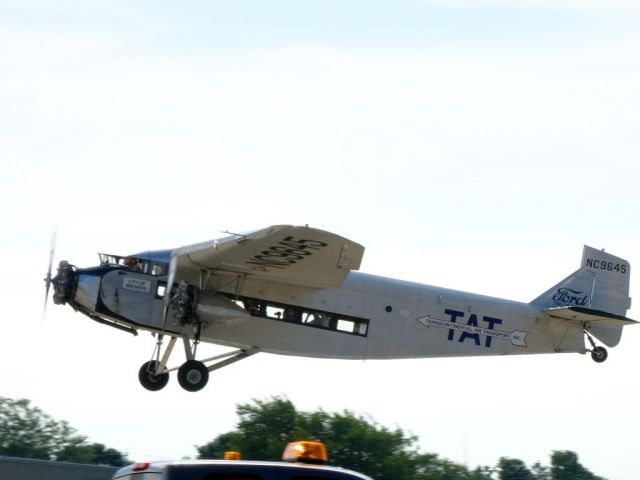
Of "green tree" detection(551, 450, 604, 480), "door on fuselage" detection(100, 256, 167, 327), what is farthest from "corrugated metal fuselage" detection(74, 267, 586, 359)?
"green tree" detection(551, 450, 604, 480)

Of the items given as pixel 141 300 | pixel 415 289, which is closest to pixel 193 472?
pixel 141 300

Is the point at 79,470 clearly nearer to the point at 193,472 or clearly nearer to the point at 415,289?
the point at 415,289

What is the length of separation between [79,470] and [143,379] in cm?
651

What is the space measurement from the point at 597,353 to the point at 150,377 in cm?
1118

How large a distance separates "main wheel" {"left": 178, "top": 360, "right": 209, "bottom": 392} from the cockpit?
2.30 metres

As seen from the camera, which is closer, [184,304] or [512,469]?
[184,304]

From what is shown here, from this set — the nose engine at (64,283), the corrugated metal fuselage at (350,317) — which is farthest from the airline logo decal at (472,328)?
the nose engine at (64,283)

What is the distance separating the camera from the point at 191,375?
2845 cm

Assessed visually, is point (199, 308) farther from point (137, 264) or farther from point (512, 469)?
point (512, 469)

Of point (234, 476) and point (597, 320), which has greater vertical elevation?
point (597, 320)

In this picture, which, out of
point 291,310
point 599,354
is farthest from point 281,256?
point 599,354

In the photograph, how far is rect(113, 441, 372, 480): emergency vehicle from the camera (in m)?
9.77

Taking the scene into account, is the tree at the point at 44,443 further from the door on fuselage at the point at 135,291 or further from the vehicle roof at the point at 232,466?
the vehicle roof at the point at 232,466

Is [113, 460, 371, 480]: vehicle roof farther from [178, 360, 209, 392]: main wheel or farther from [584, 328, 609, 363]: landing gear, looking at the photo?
[584, 328, 609, 363]: landing gear
